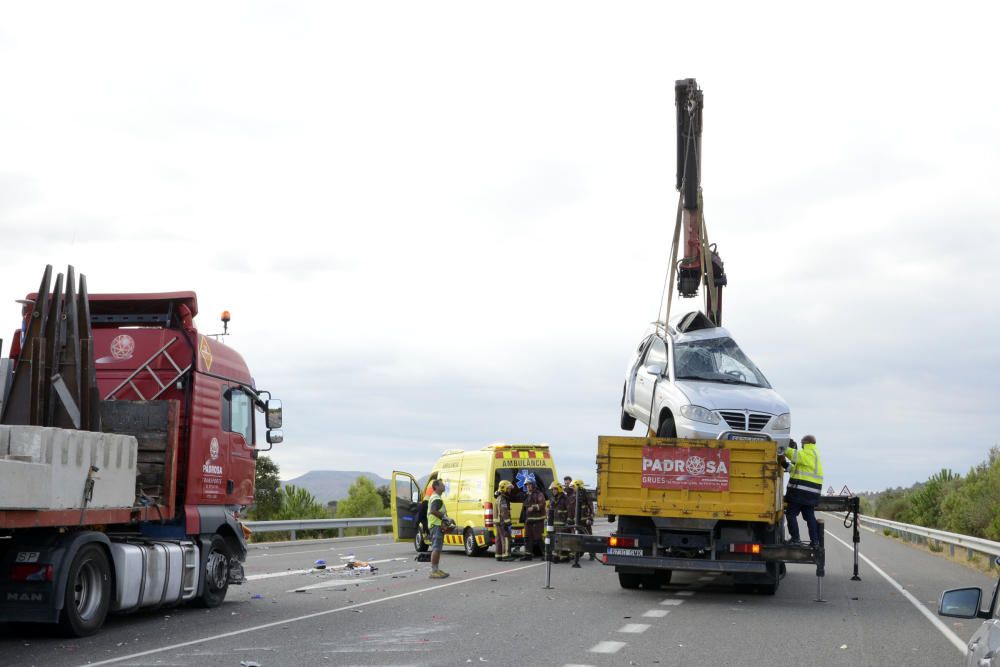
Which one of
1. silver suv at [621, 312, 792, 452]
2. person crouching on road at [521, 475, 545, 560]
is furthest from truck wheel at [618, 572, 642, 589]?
person crouching on road at [521, 475, 545, 560]

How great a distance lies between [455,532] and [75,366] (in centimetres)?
1461

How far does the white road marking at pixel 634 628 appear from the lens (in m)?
11.3

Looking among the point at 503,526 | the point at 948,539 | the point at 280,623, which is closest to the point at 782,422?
the point at 280,623

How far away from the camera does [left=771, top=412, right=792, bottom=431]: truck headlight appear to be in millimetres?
15617

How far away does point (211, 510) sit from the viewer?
1348 cm

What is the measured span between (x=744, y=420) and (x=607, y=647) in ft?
19.8

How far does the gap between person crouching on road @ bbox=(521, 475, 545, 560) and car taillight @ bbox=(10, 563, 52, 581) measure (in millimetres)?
14183

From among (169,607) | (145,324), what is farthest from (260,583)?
(145,324)

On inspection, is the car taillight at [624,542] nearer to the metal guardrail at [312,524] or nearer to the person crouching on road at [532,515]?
the person crouching on road at [532,515]

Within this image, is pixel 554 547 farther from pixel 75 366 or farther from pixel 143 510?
pixel 75 366

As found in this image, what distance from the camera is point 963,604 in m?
4.84

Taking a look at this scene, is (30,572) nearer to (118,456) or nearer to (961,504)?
(118,456)

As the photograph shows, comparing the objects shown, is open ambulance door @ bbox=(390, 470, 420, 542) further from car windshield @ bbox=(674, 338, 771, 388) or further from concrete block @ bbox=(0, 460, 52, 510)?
concrete block @ bbox=(0, 460, 52, 510)

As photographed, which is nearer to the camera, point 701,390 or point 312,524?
point 701,390
